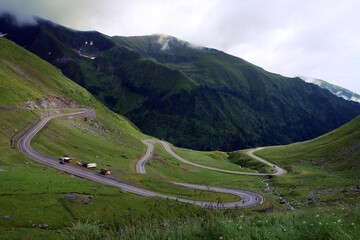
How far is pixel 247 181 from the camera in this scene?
14538cm

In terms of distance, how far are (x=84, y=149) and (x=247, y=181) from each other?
223ft

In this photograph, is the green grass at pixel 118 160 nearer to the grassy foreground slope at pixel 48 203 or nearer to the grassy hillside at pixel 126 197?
the grassy hillside at pixel 126 197

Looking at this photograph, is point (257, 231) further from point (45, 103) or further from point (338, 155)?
point (45, 103)

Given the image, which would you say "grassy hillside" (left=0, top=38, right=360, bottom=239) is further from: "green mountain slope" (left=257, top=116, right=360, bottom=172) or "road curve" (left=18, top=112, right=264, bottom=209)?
"road curve" (left=18, top=112, right=264, bottom=209)

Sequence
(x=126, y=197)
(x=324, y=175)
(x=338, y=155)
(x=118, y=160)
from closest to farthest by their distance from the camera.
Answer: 1. (x=126, y=197)
2. (x=118, y=160)
3. (x=324, y=175)
4. (x=338, y=155)

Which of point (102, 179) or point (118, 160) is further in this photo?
point (118, 160)

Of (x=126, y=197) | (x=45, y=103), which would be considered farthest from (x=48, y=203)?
(x=45, y=103)

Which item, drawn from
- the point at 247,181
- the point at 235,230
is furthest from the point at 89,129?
the point at 235,230

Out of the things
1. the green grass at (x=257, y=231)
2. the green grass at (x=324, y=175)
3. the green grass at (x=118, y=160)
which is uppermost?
the green grass at (x=257, y=231)

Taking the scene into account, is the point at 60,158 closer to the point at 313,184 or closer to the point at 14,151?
the point at 14,151

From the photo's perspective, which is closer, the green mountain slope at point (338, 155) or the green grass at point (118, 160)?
the green grass at point (118, 160)

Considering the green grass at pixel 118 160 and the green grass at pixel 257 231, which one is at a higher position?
the green grass at pixel 257 231

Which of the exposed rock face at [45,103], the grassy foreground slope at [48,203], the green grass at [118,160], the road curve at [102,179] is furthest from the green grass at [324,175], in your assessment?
the exposed rock face at [45,103]

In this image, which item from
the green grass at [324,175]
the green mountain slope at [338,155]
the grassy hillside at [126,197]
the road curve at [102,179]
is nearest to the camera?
the grassy hillside at [126,197]
